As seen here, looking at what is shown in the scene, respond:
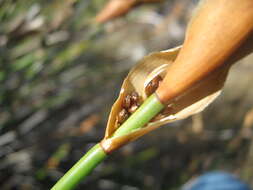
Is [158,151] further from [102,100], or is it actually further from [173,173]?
[102,100]

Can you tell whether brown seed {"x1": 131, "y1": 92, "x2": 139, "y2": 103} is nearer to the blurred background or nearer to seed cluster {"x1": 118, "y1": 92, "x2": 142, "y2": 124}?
seed cluster {"x1": 118, "y1": 92, "x2": 142, "y2": 124}

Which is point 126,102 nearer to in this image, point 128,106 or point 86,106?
point 128,106

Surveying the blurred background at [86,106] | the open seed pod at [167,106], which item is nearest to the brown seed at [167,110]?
the open seed pod at [167,106]

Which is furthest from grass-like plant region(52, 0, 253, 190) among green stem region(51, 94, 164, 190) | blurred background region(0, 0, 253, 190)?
blurred background region(0, 0, 253, 190)

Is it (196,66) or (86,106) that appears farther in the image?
(86,106)

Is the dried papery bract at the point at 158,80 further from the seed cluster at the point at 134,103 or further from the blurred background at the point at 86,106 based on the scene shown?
the blurred background at the point at 86,106

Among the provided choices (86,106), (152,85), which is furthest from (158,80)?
(86,106)
